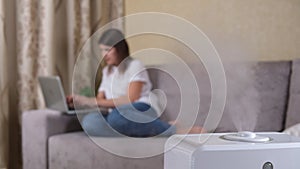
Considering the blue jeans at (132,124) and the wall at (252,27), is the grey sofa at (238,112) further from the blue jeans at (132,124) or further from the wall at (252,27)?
the wall at (252,27)

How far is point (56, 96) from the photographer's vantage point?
92.9 inches

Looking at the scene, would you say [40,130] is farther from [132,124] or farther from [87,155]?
[132,124]

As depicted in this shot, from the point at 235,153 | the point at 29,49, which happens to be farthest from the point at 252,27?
the point at 235,153

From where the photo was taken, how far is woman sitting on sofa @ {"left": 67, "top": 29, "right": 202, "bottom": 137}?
1910mm

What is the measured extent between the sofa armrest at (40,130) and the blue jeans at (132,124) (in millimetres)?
259

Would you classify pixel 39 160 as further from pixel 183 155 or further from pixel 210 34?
pixel 183 155

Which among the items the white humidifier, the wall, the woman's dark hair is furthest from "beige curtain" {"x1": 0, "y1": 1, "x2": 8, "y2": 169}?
the white humidifier

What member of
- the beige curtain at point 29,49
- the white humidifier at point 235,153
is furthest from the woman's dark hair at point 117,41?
the white humidifier at point 235,153

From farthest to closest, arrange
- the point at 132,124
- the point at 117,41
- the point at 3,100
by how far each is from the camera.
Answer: the point at 3,100
the point at 117,41
the point at 132,124

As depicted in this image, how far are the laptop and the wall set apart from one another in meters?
0.37

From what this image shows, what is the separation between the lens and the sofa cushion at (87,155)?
176 centimetres

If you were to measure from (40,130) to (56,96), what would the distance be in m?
0.17

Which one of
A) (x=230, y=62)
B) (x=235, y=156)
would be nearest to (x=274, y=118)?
(x=230, y=62)

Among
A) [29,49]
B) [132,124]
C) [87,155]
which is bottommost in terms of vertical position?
[87,155]
